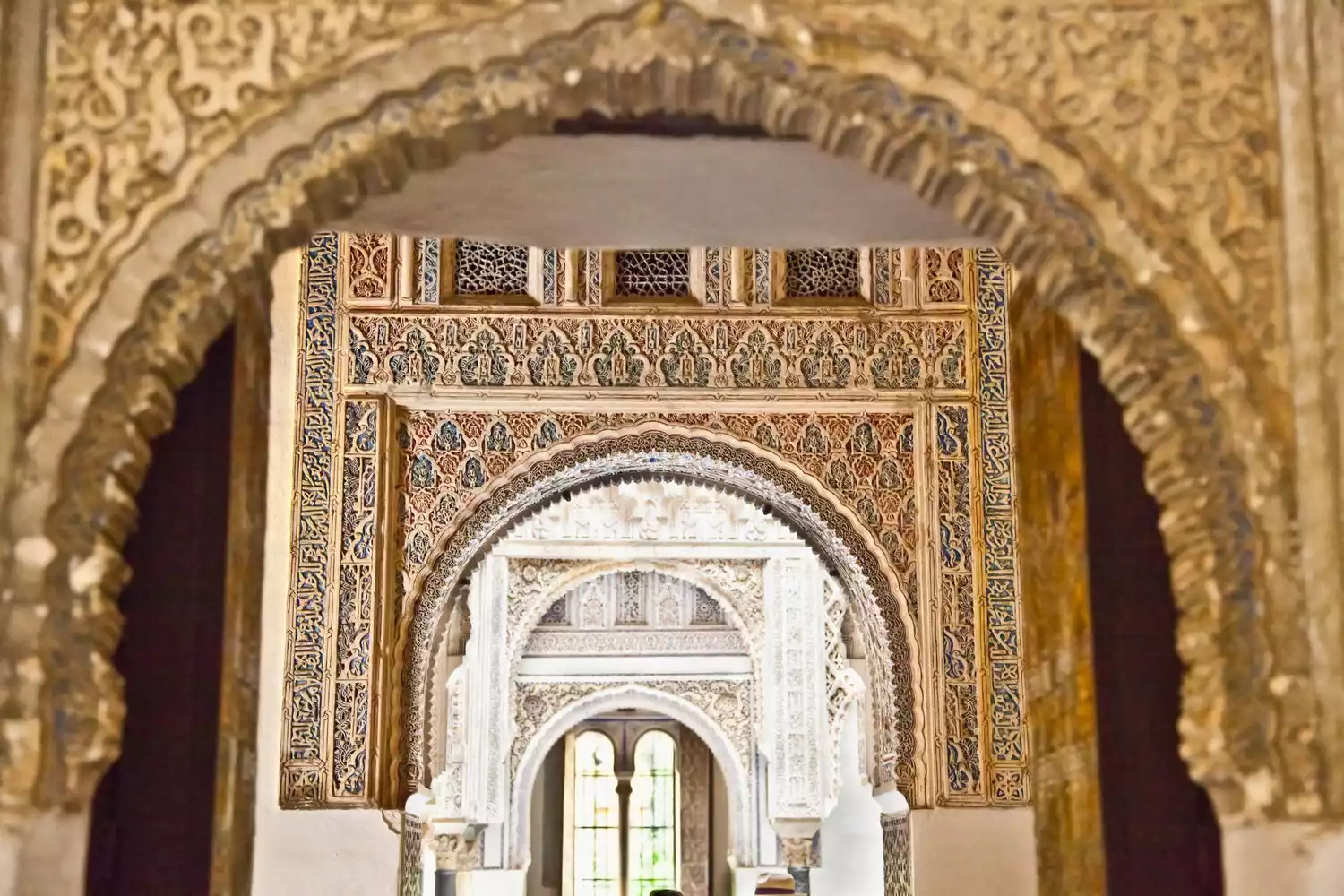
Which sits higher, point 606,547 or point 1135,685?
point 606,547

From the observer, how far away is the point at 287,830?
18.1 ft

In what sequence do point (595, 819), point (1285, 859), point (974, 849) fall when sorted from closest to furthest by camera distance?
1. point (1285, 859)
2. point (974, 849)
3. point (595, 819)

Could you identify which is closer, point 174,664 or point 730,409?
point 174,664

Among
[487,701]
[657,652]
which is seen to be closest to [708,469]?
[487,701]

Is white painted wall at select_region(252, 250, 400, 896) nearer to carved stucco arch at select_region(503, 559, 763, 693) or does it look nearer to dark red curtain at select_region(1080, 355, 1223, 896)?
dark red curtain at select_region(1080, 355, 1223, 896)

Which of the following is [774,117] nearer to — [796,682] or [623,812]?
[796,682]

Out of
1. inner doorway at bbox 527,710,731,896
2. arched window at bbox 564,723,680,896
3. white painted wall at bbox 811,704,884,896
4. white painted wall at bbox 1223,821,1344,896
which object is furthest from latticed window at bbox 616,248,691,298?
arched window at bbox 564,723,680,896

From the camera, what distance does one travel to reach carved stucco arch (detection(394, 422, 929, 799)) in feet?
18.8

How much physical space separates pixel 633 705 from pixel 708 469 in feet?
16.7

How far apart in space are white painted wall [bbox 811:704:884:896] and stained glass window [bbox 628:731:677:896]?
3876mm

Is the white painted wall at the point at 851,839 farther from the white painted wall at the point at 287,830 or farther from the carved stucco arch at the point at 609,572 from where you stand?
the white painted wall at the point at 287,830

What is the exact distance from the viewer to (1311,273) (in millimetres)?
2238

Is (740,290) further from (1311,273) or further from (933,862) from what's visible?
(1311,273)

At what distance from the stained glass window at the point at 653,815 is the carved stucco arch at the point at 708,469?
837 centimetres
